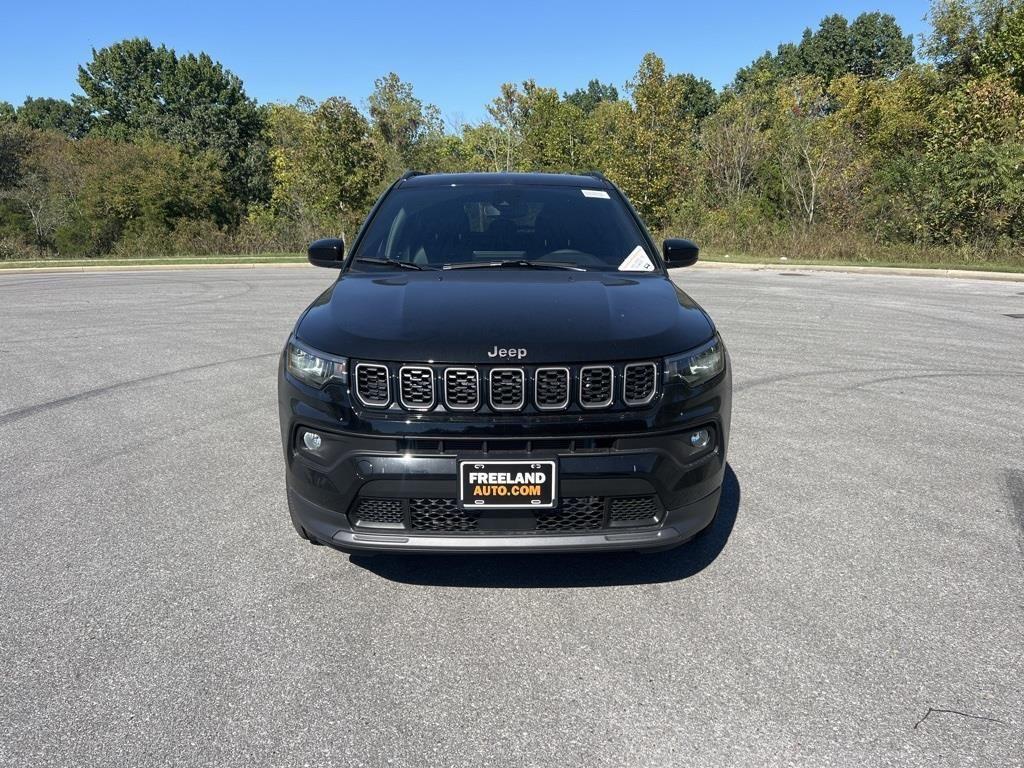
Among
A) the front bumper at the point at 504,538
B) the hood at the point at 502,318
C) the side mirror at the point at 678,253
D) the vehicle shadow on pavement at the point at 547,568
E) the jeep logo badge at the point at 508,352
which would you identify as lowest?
the vehicle shadow on pavement at the point at 547,568

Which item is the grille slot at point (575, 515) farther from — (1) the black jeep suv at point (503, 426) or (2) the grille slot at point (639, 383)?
(2) the grille slot at point (639, 383)

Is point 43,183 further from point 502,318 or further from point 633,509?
point 633,509

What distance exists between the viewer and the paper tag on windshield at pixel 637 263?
4027 millimetres

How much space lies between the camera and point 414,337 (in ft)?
9.51

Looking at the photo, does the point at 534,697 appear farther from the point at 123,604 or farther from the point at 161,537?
the point at 161,537

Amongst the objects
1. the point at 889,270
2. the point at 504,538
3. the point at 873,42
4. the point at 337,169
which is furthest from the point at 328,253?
the point at 873,42

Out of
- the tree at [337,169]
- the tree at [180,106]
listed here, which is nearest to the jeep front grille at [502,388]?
the tree at [337,169]

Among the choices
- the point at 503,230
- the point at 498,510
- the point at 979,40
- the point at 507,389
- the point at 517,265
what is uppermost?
the point at 979,40

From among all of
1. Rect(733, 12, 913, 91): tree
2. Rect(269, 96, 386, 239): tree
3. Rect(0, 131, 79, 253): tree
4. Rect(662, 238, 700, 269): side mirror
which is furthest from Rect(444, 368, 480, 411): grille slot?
Rect(733, 12, 913, 91): tree

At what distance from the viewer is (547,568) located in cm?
345

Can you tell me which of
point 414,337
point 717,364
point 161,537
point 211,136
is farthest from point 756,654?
point 211,136

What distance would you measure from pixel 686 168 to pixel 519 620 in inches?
1277

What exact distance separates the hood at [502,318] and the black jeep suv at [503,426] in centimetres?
1

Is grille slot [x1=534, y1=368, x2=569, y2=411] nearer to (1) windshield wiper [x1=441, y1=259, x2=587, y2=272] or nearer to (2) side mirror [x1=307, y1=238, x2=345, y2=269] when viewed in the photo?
(1) windshield wiper [x1=441, y1=259, x2=587, y2=272]
